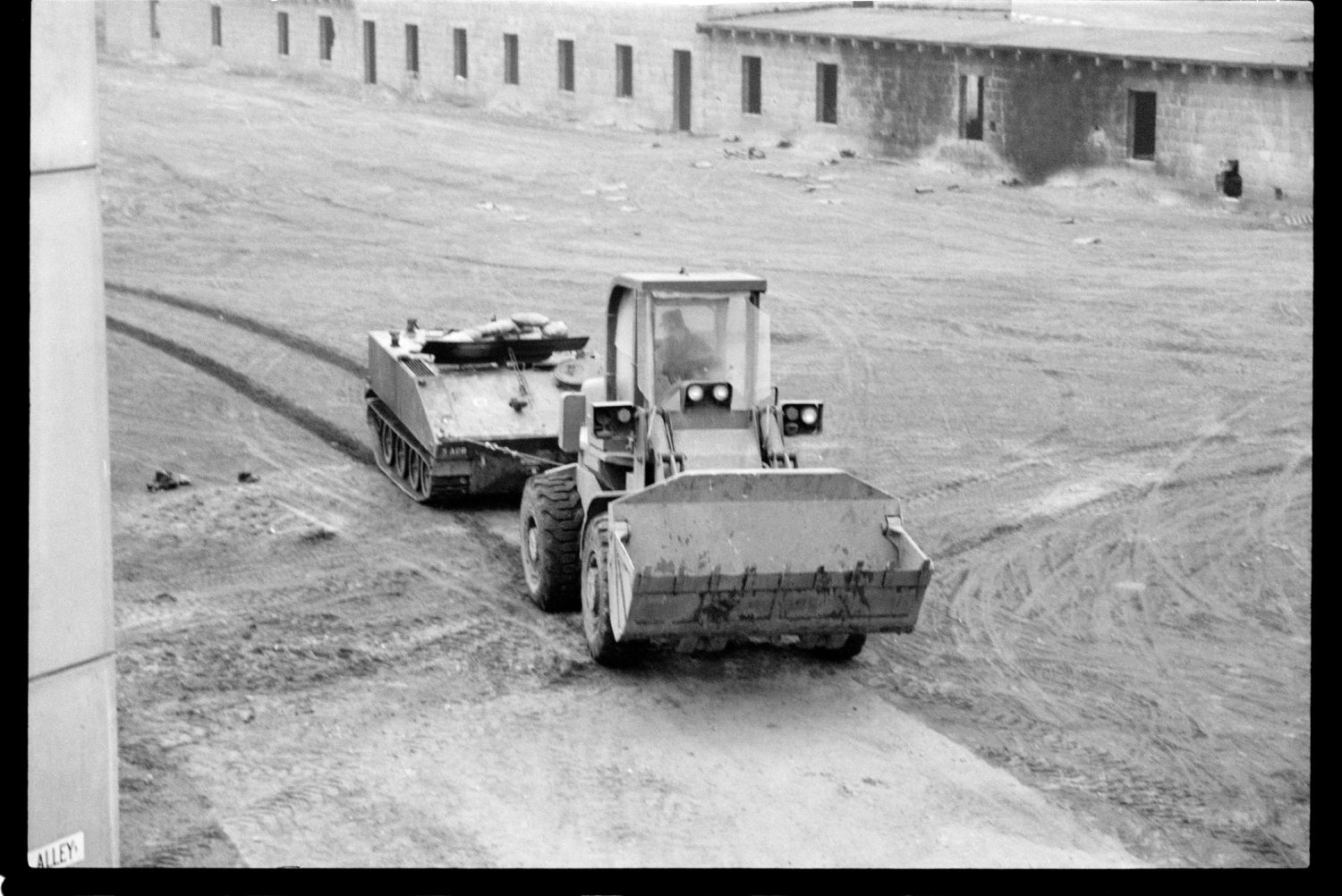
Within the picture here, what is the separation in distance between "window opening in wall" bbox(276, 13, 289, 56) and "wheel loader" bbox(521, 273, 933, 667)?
28738 millimetres

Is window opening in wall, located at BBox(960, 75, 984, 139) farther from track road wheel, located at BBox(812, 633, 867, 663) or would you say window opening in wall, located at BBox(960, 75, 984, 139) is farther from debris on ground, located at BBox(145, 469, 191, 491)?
track road wheel, located at BBox(812, 633, 867, 663)

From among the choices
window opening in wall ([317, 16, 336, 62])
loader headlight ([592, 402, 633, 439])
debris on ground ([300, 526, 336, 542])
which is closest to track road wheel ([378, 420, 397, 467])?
debris on ground ([300, 526, 336, 542])

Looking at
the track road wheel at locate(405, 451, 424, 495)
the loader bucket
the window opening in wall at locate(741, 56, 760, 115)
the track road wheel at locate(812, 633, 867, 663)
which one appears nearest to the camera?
the loader bucket

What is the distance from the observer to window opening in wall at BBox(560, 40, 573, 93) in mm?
36750

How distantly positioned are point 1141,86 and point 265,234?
13.3m

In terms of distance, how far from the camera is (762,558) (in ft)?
36.6

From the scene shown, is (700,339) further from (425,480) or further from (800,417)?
(425,480)

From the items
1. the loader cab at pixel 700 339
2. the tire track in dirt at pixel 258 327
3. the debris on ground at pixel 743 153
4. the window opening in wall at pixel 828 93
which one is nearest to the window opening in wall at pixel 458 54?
the debris on ground at pixel 743 153

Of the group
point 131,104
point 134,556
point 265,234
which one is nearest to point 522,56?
point 131,104

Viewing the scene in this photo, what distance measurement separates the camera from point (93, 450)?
29.1 feet

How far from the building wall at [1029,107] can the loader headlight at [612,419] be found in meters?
17.5

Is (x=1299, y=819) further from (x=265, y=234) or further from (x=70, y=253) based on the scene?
(x=265, y=234)

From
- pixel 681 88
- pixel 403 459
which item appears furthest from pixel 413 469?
pixel 681 88

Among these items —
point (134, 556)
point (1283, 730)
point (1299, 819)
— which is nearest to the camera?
point (1299, 819)
